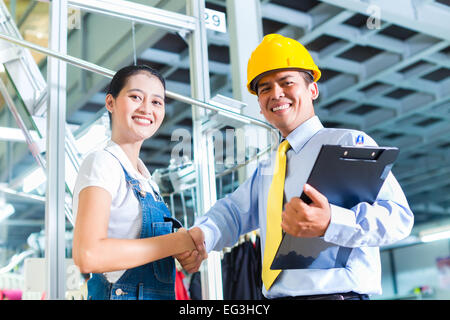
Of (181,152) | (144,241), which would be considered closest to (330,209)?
(144,241)

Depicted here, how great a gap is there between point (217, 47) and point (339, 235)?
189 inches

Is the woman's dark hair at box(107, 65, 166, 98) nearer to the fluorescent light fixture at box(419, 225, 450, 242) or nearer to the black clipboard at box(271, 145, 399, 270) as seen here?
the black clipboard at box(271, 145, 399, 270)

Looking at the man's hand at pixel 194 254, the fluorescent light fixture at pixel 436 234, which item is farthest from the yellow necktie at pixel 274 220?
the fluorescent light fixture at pixel 436 234

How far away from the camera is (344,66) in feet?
23.5

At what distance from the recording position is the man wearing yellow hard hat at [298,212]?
144cm

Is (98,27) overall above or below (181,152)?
above

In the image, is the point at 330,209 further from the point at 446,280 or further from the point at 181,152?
the point at 446,280

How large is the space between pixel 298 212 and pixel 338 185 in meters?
0.14

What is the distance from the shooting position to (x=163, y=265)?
1.61m

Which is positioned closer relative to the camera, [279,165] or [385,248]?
[279,165]

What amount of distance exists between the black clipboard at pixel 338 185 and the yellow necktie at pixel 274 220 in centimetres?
9

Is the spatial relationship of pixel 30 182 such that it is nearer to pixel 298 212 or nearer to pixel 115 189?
pixel 115 189
